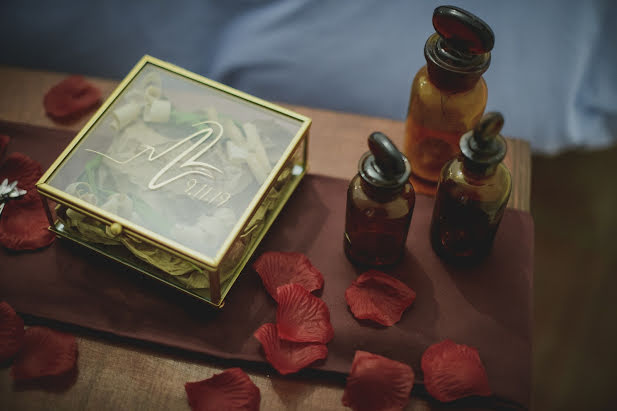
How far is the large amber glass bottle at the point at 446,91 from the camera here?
1.99ft

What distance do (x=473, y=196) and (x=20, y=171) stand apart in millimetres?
552

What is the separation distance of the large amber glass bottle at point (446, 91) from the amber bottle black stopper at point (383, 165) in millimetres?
130

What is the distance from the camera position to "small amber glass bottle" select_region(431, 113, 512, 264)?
58 centimetres

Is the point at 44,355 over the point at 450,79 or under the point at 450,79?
under

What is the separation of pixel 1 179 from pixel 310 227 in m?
0.39

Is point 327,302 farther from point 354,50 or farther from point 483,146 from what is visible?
point 354,50

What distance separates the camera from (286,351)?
654 millimetres

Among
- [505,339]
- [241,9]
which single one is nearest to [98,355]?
[505,339]

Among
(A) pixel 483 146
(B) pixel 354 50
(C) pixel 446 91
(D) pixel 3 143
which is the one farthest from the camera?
(B) pixel 354 50

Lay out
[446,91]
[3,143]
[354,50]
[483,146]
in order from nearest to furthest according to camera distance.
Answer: [483,146] → [446,91] → [3,143] → [354,50]

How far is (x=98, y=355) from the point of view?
2.19ft

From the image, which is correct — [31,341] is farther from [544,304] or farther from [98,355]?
[544,304]

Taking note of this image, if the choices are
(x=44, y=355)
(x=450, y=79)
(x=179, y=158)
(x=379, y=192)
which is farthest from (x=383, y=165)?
(x=44, y=355)

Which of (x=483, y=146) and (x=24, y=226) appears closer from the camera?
(x=483, y=146)
